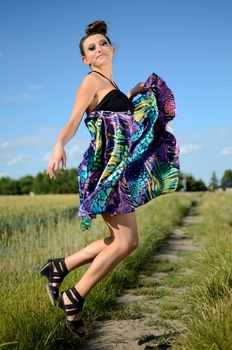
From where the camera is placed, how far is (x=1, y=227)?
12.2m

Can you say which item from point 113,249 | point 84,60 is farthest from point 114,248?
point 84,60

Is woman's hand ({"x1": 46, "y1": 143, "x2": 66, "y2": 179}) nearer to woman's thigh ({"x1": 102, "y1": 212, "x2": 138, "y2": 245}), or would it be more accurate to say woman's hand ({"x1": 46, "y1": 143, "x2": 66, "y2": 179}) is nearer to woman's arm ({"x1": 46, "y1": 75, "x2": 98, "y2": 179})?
woman's arm ({"x1": 46, "y1": 75, "x2": 98, "y2": 179})

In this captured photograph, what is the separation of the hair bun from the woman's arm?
0.46 metres

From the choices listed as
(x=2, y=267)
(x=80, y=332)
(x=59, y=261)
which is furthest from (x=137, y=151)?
(x=2, y=267)

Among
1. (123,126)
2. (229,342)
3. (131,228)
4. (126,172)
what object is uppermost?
(123,126)

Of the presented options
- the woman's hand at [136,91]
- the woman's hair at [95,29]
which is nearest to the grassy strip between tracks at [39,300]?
the woman's hand at [136,91]

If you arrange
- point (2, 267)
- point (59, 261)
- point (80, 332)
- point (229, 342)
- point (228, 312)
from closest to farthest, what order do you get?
point (229, 342) → point (228, 312) → point (80, 332) → point (59, 261) → point (2, 267)

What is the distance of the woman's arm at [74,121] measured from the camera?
3010mm

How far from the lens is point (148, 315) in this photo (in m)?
4.55

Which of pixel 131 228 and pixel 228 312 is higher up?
pixel 131 228

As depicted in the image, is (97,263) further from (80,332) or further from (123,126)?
(123,126)

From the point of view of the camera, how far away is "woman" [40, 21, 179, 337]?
319 centimetres

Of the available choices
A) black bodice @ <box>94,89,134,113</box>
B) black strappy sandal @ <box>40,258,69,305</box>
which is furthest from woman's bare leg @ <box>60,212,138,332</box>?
black bodice @ <box>94,89,134,113</box>

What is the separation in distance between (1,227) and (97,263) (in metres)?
9.28
